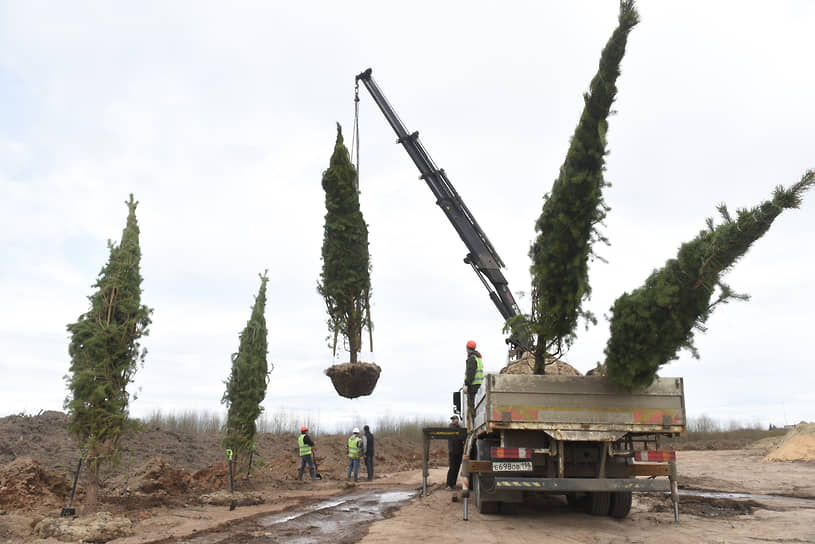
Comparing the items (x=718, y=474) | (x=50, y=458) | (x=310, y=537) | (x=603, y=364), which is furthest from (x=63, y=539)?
(x=718, y=474)

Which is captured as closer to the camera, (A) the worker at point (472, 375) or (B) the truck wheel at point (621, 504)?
(B) the truck wheel at point (621, 504)

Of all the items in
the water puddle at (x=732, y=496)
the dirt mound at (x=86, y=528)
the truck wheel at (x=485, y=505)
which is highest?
the truck wheel at (x=485, y=505)

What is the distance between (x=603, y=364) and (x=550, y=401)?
41.2 inches

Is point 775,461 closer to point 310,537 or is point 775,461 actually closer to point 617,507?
point 617,507

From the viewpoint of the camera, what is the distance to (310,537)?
27.9 feet

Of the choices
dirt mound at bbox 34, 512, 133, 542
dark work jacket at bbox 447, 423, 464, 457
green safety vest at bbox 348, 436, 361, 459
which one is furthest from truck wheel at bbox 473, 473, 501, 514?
green safety vest at bbox 348, 436, 361, 459

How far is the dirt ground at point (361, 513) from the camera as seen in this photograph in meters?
8.50

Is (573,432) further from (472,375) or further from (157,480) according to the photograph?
(157,480)

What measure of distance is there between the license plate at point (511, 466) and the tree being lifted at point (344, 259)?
258 inches

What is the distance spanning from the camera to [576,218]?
29.6 feet

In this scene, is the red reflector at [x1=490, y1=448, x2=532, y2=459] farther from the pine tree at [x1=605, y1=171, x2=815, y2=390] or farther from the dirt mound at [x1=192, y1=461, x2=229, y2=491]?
the dirt mound at [x1=192, y1=461, x2=229, y2=491]

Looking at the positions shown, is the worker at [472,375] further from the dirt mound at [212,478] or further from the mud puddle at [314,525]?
the dirt mound at [212,478]

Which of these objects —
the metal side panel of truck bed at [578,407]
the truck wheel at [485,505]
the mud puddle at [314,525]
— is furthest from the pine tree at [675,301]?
the mud puddle at [314,525]

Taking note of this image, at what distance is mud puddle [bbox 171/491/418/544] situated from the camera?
847cm
